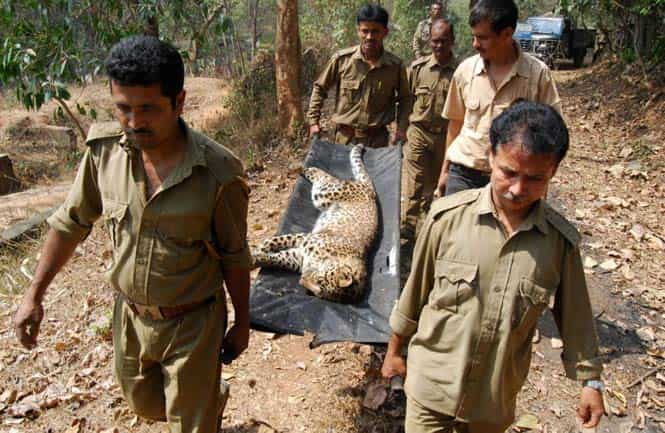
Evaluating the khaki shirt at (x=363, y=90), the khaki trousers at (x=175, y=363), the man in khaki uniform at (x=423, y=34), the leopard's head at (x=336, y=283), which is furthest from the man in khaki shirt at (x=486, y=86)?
the man in khaki uniform at (x=423, y=34)

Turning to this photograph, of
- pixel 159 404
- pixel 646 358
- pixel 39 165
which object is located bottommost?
pixel 39 165

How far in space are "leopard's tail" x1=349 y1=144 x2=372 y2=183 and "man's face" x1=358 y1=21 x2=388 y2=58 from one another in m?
0.82

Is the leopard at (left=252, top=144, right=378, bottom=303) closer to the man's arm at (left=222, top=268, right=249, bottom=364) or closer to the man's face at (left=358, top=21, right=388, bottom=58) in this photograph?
the man's face at (left=358, top=21, right=388, bottom=58)

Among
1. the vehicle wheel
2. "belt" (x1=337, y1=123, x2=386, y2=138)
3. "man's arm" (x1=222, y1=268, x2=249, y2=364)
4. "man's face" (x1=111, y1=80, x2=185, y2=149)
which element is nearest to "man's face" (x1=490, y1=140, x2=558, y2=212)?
"man's arm" (x1=222, y1=268, x2=249, y2=364)

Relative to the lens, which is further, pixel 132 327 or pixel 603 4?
pixel 603 4

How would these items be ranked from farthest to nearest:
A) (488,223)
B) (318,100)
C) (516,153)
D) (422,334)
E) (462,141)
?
(318,100) → (462,141) → (422,334) → (488,223) → (516,153)

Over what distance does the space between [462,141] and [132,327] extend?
89.4 inches

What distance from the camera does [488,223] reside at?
1.85m

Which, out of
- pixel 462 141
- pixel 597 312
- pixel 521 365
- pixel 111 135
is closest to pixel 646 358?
pixel 597 312

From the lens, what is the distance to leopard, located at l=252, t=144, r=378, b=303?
10.8ft

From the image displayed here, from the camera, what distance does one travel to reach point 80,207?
2.11 meters

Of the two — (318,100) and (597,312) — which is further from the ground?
(318,100)

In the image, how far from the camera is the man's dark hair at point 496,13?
3047 millimetres

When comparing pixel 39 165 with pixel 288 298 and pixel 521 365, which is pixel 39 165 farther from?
pixel 521 365
